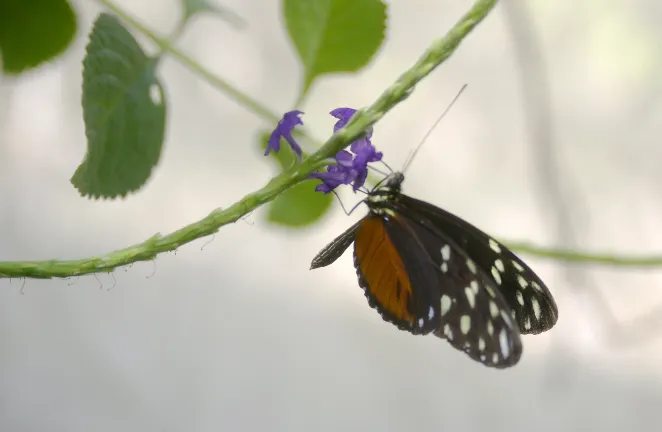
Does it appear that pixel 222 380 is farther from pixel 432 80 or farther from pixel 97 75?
pixel 97 75

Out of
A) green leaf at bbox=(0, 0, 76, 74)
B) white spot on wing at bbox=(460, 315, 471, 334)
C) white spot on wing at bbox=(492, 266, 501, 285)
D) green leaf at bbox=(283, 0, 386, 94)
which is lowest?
white spot on wing at bbox=(460, 315, 471, 334)

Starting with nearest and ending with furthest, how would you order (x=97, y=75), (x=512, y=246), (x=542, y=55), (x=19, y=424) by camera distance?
(x=97, y=75) < (x=512, y=246) < (x=19, y=424) < (x=542, y=55)

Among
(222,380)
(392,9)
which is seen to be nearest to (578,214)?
(392,9)

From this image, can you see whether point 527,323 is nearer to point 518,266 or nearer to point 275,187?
point 518,266

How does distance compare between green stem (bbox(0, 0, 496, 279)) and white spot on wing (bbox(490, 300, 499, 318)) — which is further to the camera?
white spot on wing (bbox(490, 300, 499, 318))

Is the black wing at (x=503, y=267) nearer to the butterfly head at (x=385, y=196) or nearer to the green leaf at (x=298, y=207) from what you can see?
the butterfly head at (x=385, y=196)

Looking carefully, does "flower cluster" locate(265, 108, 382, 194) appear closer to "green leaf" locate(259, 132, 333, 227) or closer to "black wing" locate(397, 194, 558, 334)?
"black wing" locate(397, 194, 558, 334)

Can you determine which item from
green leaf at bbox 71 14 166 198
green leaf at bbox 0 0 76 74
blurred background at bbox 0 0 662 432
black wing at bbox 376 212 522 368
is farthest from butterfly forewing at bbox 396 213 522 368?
blurred background at bbox 0 0 662 432
